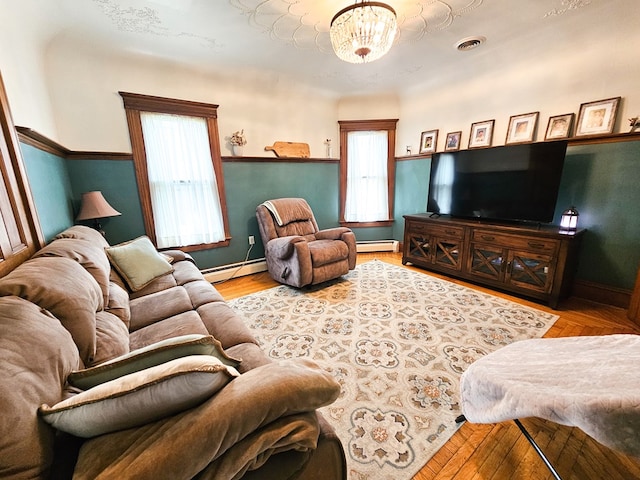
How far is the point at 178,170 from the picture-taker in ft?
9.84

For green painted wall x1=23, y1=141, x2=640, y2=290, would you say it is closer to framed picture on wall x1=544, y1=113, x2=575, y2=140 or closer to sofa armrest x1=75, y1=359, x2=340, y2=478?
framed picture on wall x1=544, y1=113, x2=575, y2=140

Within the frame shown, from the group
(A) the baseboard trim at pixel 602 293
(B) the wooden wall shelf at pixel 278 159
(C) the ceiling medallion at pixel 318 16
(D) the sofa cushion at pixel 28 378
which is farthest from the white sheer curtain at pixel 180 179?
(A) the baseboard trim at pixel 602 293

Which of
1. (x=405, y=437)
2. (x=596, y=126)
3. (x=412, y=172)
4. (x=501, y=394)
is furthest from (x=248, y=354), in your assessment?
(x=412, y=172)

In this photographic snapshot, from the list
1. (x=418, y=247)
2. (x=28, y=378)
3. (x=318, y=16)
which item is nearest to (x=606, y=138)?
(x=418, y=247)

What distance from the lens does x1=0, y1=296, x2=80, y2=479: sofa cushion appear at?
0.53m

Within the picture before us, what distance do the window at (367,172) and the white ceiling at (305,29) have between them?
117 cm

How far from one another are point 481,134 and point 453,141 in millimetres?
358

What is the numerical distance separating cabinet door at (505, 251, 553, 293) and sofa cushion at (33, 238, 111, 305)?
337cm

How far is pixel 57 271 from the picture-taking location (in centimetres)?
112

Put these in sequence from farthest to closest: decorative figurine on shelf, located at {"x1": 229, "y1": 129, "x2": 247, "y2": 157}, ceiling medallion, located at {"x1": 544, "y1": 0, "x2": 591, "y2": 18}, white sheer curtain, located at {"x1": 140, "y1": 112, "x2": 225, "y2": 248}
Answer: decorative figurine on shelf, located at {"x1": 229, "y1": 129, "x2": 247, "y2": 157}, white sheer curtain, located at {"x1": 140, "y1": 112, "x2": 225, "y2": 248}, ceiling medallion, located at {"x1": 544, "y1": 0, "x2": 591, "y2": 18}

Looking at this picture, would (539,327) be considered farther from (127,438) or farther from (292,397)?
(127,438)

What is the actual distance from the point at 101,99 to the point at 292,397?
3.33 meters

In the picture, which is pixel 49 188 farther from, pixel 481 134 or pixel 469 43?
pixel 481 134

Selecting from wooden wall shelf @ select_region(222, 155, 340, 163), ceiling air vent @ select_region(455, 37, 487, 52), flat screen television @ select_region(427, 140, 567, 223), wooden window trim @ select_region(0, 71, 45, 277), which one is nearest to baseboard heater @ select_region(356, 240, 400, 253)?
flat screen television @ select_region(427, 140, 567, 223)
